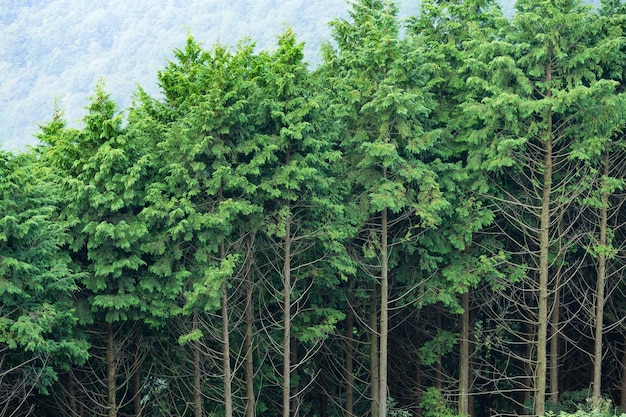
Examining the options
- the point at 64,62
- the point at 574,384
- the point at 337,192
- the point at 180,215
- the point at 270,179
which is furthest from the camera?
the point at 64,62

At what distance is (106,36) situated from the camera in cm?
11512

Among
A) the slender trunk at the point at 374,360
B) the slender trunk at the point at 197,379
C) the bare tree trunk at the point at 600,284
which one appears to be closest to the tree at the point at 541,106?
the bare tree trunk at the point at 600,284

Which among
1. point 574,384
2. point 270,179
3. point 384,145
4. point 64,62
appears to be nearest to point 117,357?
point 270,179

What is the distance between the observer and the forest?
1722 cm

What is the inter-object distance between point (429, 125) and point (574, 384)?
36.8 ft

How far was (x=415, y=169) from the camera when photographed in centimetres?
1934

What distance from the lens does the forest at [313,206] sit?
56.5 ft

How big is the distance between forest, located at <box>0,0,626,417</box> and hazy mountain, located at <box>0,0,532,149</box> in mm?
77312

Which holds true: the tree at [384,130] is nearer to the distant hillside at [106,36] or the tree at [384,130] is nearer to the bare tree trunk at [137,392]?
the bare tree trunk at [137,392]

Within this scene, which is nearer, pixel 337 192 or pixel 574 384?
pixel 337 192

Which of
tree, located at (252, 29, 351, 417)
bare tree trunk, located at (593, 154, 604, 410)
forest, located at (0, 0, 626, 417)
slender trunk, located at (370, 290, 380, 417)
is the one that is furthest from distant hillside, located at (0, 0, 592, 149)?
bare tree trunk, located at (593, 154, 604, 410)

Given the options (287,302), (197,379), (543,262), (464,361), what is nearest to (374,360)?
(464,361)

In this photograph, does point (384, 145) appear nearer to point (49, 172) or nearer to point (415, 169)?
point (415, 169)

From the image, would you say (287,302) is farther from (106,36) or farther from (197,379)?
(106,36)
